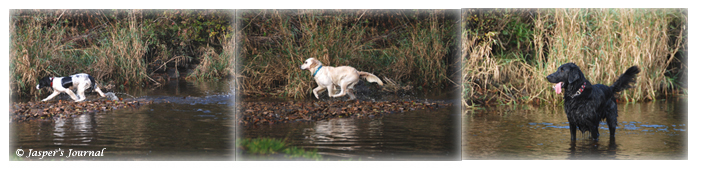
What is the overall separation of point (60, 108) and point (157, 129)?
1.26m

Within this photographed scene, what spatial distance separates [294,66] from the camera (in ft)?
19.9

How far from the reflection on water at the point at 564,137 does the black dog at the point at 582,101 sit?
18 cm

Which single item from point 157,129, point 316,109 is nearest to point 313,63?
point 316,109

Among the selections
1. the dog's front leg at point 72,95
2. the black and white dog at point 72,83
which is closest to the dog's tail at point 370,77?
the black and white dog at point 72,83

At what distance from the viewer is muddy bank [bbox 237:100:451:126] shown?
18.9 ft

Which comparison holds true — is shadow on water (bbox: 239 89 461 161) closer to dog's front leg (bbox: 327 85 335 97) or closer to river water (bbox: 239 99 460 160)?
river water (bbox: 239 99 460 160)

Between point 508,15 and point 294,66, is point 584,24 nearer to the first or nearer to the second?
point 508,15

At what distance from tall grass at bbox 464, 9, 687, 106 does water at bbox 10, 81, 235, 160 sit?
288 cm

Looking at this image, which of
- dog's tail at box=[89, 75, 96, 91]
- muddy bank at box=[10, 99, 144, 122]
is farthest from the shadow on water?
dog's tail at box=[89, 75, 96, 91]

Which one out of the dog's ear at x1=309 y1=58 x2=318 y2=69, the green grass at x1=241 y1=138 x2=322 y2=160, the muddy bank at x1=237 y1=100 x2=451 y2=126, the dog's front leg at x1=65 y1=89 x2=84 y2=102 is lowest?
the green grass at x1=241 y1=138 x2=322 y2=160

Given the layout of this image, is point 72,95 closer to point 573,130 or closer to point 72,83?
point 72,83

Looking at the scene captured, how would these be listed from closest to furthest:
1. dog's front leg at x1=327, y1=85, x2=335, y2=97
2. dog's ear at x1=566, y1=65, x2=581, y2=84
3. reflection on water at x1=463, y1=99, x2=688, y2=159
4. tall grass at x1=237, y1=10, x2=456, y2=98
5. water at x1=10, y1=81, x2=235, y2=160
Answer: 1. dog's ear at x1=566, y1=65, x2=581, y2=84
2. reflection on water at x1=463, y1=99, x2=688, y2=159
3. water at x1=10, y1=81, x2=235, y2=160
4. tall grass at x1=237, y1=10, x2=456, y2=98
5. dog's front leg at x1=327, y1=85, x2=335, y2=97

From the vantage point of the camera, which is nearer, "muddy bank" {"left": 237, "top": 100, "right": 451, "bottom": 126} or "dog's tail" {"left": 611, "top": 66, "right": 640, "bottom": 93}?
"dog's tail" {"left": 611, "top": 66, "right": 640, "bottom": 93}
